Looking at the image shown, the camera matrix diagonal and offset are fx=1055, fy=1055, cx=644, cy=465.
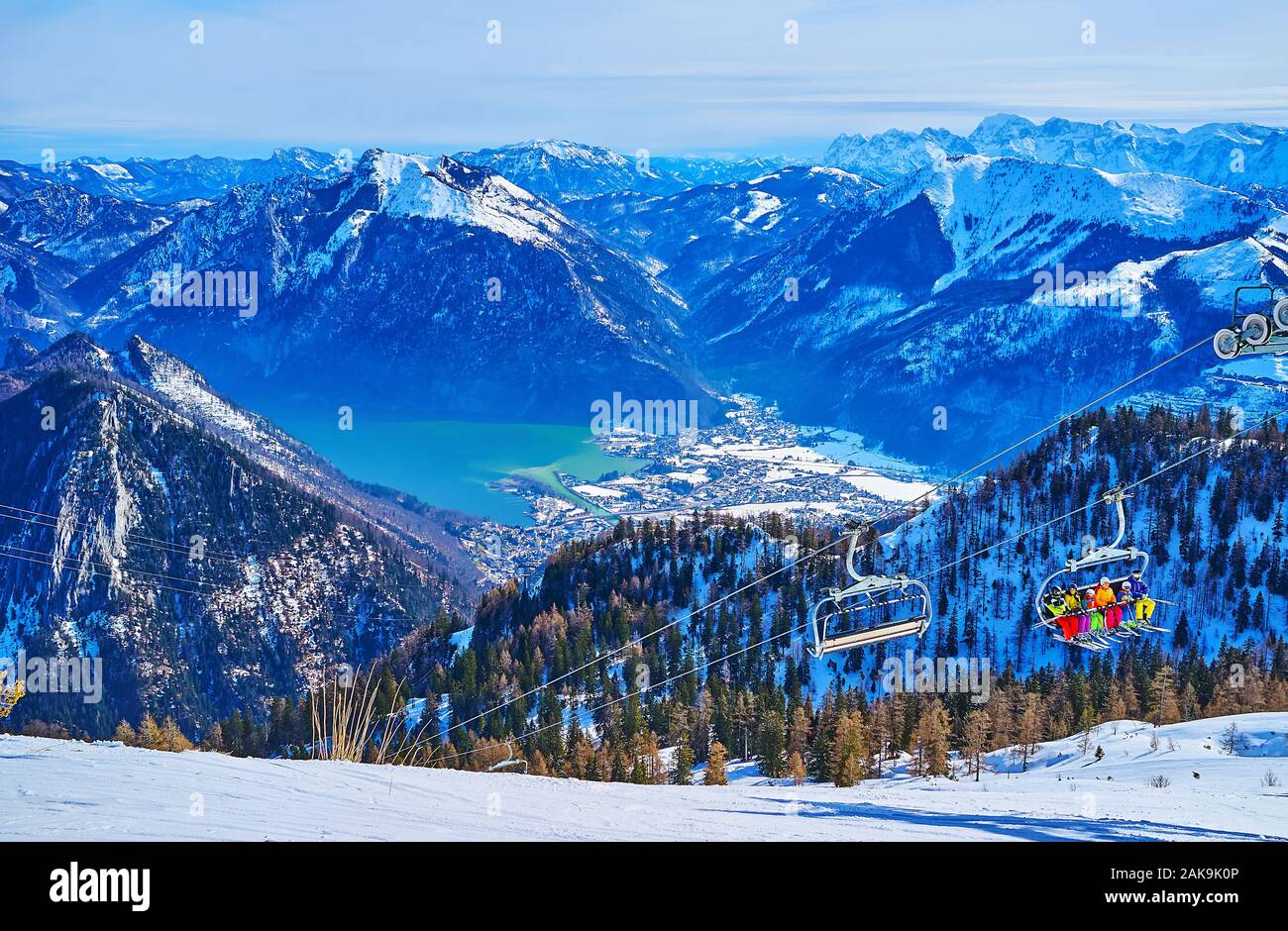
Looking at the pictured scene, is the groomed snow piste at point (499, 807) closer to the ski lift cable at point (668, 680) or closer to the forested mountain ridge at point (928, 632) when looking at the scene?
the forested mountain ridge at point (928, 632)

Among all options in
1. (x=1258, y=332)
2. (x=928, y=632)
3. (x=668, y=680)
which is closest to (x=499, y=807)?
(x=1258, y=332)

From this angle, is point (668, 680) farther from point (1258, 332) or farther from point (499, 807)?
point (1258, 332)

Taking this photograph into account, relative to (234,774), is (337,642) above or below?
above

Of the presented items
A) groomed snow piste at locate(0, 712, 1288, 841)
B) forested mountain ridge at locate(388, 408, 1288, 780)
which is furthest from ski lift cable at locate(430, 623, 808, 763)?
groomed snow piste at locate(0, 712, 1288, 841)

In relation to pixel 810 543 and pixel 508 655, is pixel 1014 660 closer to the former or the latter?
pixel 810 543

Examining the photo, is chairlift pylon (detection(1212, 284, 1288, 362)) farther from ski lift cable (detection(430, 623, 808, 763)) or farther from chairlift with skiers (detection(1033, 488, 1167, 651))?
ski lift cable (detection(430, 623, 808, 763))

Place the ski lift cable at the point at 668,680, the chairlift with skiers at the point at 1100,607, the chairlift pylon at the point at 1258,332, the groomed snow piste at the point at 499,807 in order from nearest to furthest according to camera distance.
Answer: the groomed snow piste at the point at 499,807, the chairlift pylon at the point at 1258,332, the chairlift with skiers at the point at 1100,607, the ski lift cable at the point at 668,680

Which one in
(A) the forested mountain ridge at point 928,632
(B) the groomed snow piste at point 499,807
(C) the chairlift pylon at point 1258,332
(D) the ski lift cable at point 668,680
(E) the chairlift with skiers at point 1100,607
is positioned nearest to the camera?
(B) the groomed snow piste at point 499,807

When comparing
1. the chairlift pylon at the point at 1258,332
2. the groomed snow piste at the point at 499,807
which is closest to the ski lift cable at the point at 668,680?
the groomed snow piste at the point at 499,807

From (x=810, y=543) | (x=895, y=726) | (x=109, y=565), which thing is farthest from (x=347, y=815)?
(x=109, y=565)
